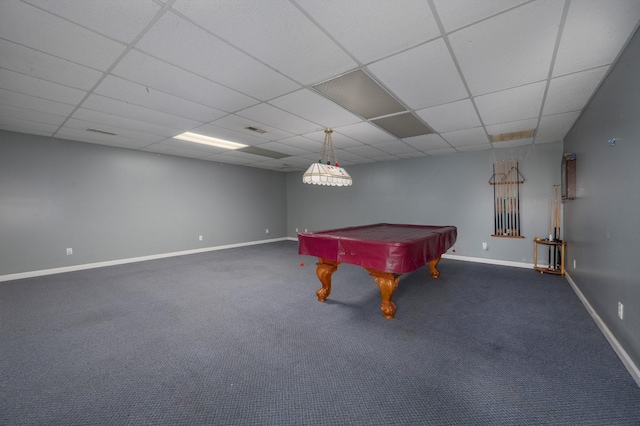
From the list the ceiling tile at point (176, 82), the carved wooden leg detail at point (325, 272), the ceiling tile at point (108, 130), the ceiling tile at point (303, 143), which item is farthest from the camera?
the ceiling tile at point (303, 143)

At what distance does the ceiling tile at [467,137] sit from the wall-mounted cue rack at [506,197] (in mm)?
850

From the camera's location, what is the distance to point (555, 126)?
12.1 ft

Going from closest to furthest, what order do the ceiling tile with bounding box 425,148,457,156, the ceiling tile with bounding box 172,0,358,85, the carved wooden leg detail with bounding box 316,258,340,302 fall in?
the ceiling tile with bounding box 172,0,358,85 < the carved wooden leg detail with bounding box 316,258,340,302 < the ceiling tile with bounding box 425,148,457,156

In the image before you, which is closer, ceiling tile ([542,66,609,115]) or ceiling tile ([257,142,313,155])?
ceiling tile ([542,66,609,115])

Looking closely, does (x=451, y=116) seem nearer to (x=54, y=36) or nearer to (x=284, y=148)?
(x=284, y=148)

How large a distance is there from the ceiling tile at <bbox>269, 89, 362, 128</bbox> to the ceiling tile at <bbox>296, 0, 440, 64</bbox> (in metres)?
0.87

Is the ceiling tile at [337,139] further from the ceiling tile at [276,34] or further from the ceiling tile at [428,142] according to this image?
the ceiling tile at [276,34]

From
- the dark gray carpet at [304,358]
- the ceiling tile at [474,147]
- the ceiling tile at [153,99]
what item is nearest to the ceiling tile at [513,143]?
the ceiling tile at [474,147]

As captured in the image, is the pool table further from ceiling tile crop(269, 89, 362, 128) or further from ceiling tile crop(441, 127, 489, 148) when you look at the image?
ceiling tile crop(441, 127, 489, 148)

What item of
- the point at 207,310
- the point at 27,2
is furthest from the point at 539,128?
the point at 27,2

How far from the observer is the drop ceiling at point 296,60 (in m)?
1.55

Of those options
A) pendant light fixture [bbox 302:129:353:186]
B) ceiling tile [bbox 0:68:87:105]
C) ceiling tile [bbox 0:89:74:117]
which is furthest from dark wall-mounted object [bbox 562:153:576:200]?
ceiling tile [bbox 0:89:74:117]

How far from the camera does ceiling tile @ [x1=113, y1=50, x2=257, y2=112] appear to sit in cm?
212

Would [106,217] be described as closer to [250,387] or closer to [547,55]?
[250,387]
